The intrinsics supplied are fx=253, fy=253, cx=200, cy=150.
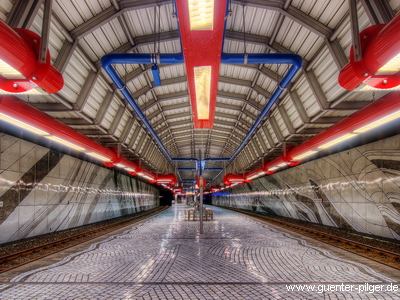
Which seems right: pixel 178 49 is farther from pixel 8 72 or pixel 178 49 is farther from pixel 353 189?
pixel 353 189

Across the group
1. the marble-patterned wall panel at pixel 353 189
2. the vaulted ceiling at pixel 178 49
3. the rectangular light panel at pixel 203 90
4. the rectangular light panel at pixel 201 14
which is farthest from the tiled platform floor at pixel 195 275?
the vaulted ceiling at pixel 178 49

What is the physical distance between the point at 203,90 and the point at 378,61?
2291 millimetres

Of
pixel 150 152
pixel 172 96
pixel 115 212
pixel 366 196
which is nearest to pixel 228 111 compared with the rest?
pixel 172 96

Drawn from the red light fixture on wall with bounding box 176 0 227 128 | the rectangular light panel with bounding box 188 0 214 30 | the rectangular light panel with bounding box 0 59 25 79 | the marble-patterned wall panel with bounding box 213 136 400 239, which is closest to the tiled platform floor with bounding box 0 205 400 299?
the marble-patterned wall panel with bounding box 213 136 400 239

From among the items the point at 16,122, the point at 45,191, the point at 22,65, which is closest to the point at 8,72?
the point at 22,65

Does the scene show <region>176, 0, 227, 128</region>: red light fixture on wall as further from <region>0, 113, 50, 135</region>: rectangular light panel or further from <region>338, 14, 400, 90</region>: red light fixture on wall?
<region>0, 113, 50, 135</region>: rectangular light panel

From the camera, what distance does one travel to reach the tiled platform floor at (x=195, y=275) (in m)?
4.73

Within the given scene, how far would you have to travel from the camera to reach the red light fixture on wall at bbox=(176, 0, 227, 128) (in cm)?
239

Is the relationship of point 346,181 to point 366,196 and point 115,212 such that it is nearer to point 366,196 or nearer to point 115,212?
point 366,196

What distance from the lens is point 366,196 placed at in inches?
417

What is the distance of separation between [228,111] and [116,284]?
47.2 ft

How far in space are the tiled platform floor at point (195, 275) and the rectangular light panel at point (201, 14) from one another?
14.5 ft

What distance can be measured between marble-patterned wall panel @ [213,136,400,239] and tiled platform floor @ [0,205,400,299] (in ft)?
11.4

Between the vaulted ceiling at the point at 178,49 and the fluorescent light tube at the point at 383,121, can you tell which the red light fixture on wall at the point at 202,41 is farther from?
the fluorescent light tube at the point at 383,121
